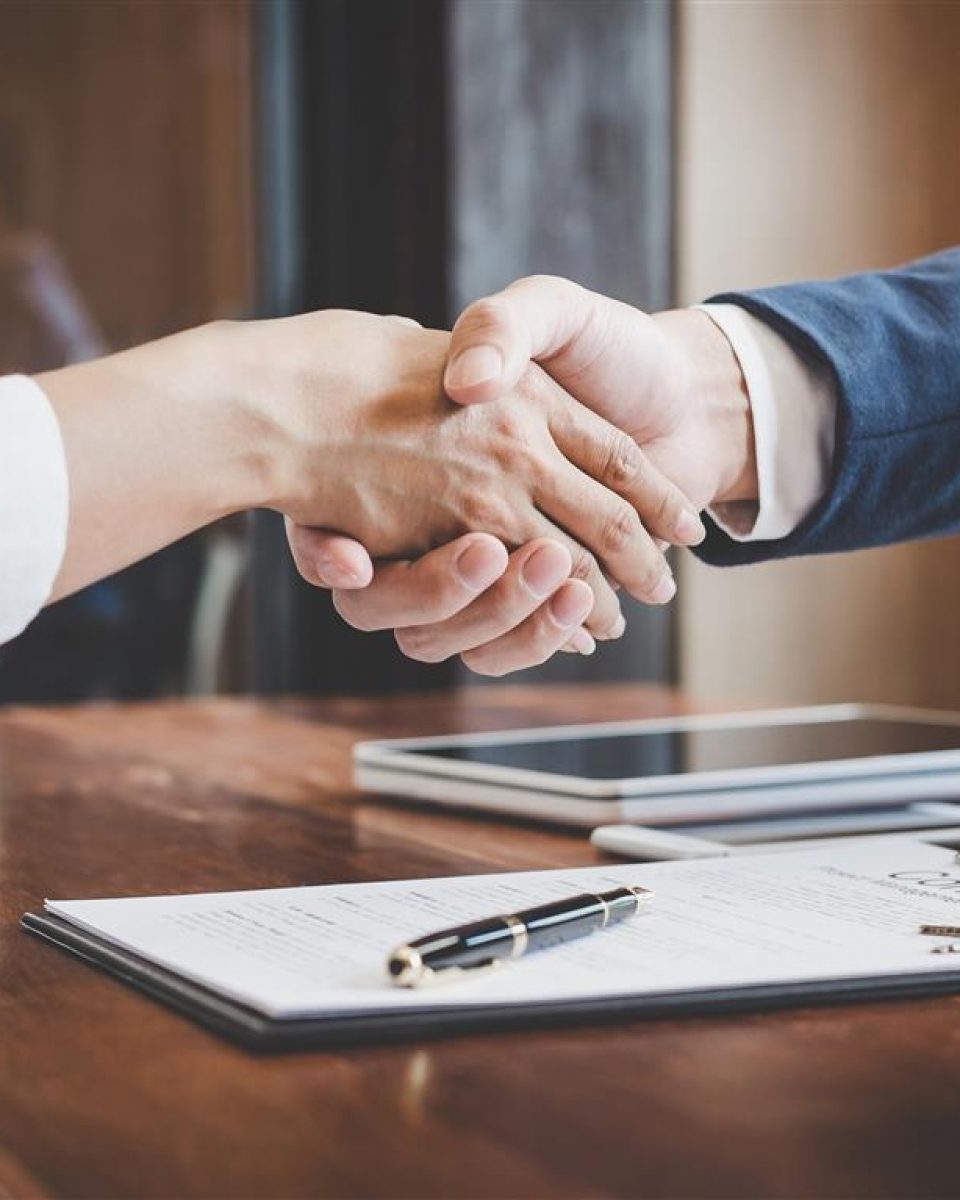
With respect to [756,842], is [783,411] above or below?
above

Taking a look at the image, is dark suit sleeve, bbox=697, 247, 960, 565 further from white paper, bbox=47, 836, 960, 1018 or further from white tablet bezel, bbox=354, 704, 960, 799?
white paper, bbox=47, 836, 960, 1018

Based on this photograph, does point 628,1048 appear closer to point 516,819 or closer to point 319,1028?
point 319,1028

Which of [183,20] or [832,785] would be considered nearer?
[832,785]

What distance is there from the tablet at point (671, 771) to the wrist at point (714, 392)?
20 cm

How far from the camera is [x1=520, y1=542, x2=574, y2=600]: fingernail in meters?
1.02

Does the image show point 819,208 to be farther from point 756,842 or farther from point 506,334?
point 756,842

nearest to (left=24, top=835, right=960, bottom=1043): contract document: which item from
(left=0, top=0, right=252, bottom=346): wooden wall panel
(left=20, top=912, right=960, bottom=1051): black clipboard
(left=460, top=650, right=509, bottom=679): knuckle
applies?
(left=20, top=912, right=960, bottom=1051): black clipboard

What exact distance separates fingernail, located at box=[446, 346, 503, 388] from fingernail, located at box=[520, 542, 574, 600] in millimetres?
123

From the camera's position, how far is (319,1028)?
500 millimetres

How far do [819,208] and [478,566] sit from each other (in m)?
2.39

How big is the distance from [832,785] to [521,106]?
199 cm

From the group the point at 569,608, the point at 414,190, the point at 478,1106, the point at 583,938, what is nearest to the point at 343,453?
the point at 569,608

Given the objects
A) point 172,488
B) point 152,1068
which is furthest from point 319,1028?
point 172,488

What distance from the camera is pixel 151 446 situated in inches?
34.9
